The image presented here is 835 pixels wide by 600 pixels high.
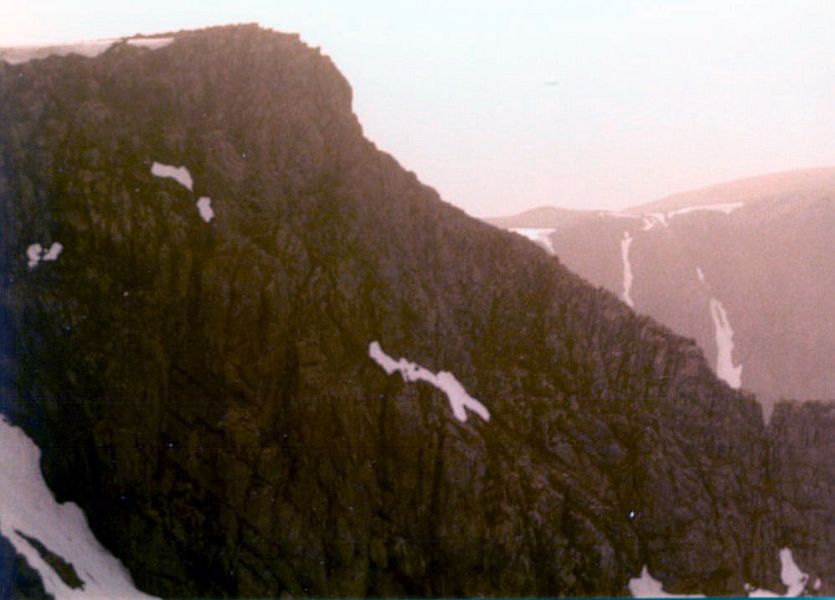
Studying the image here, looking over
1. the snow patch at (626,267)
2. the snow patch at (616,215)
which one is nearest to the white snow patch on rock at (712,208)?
the snow patch at (616,215)

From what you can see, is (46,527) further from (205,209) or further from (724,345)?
(724,345)

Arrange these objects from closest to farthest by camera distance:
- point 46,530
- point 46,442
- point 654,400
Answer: point 46,530 → point 46,442 → point 654,400

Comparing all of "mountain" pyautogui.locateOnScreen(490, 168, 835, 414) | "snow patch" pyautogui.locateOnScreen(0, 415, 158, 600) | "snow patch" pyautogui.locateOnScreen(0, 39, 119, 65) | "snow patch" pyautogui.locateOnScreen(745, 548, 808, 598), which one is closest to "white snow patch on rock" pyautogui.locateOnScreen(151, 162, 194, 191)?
"snow patch" pyautogui.locateOnScreen(0, 39, 119, 65)

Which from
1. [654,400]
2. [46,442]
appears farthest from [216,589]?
[654,400]

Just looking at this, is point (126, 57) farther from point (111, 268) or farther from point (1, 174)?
point (111, 268)

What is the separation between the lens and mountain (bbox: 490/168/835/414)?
5116 cm

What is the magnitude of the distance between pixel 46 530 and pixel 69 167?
37.1ft

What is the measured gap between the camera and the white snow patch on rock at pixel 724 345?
4825cm

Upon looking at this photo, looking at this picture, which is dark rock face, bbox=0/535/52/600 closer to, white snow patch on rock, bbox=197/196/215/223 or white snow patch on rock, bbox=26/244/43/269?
white snow patch on rock, bbox=26/244/43/269

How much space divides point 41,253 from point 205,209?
533 centimetres

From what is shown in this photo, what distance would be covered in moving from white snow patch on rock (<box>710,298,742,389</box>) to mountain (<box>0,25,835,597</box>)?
21.4 m

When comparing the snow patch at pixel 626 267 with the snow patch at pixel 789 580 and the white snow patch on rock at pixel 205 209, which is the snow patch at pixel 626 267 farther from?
the white snow patch on rock at pixel 205 209

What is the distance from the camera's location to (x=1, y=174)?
79.6 feet

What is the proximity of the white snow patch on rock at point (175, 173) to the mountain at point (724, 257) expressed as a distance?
90.6 ft
